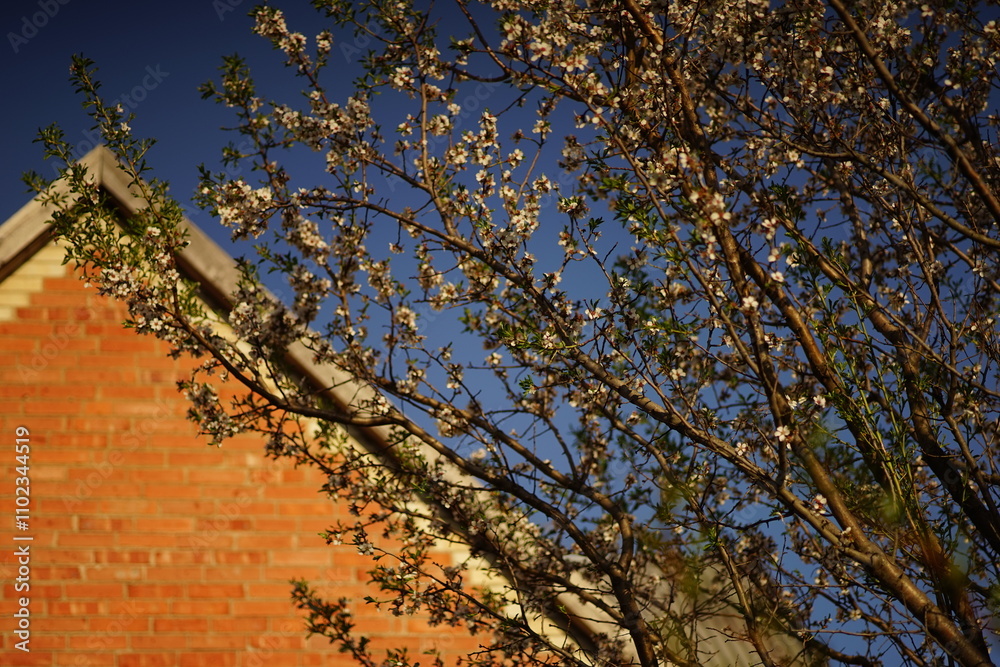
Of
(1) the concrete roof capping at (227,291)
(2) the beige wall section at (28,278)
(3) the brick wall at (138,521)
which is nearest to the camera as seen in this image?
(1) the concrete roof capping at (227,291)

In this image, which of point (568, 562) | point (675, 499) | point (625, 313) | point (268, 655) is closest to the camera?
point (625, 313)

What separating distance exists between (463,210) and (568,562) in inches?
85.1

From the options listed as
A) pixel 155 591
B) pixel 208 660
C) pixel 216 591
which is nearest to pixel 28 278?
pixel 155 591

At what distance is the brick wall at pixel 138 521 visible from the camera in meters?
5.83

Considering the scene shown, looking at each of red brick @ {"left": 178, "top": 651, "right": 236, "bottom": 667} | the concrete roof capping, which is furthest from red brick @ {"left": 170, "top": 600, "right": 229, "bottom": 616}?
the concrete roof capping

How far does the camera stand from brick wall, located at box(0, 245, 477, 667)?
583 cm

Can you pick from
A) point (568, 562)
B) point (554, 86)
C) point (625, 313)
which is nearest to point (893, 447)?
point (625, 313)

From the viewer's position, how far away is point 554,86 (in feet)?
13.5

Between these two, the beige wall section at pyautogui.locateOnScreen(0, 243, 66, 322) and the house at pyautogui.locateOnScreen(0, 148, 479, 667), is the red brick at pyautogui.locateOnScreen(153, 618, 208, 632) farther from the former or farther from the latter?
the beige wall section at pyautogui.locateOnScreen(0, 243, 66, 322)

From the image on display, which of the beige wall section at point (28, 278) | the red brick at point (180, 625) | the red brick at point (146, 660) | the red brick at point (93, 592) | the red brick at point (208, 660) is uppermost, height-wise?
the beige wall section at point (28, 278)

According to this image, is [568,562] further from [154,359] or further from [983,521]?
[154,359]

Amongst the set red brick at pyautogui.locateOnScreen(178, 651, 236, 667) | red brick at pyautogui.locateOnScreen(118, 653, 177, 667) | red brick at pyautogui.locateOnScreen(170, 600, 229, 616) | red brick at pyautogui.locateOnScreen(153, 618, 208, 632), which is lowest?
red brick at pyautogui.locateOnScreen(178, 651, 236, 667)

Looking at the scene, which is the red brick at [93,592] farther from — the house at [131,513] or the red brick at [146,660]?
the red brick at [146,660]

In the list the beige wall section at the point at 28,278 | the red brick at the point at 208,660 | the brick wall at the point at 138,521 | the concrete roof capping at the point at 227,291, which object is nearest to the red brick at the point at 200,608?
the brick wall at the point at 138,521
